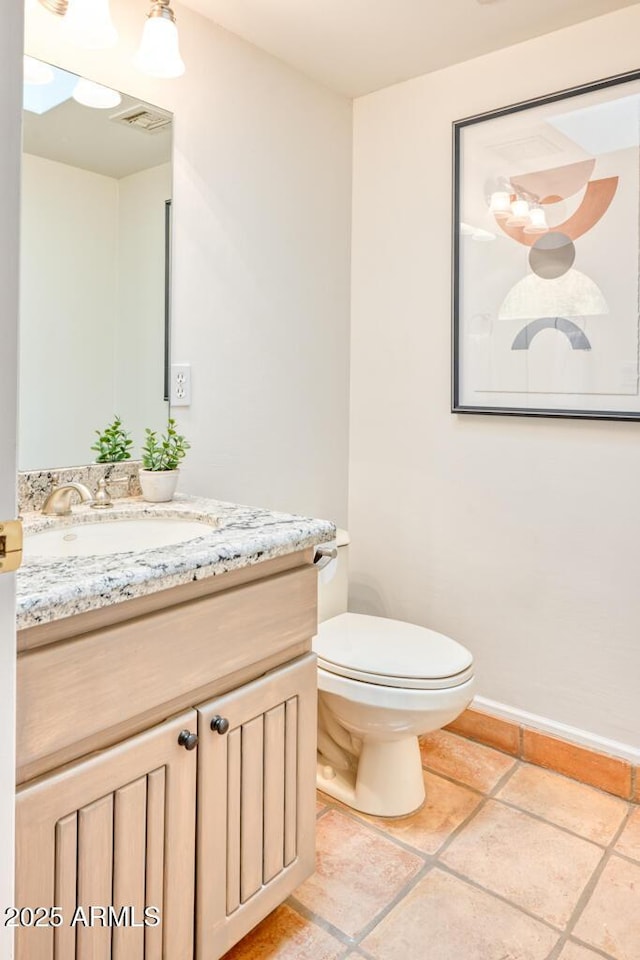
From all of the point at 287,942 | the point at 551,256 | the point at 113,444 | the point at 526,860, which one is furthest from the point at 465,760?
the point at 551,256

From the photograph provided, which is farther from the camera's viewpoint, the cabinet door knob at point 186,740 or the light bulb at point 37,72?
the light bulb at point 37,72

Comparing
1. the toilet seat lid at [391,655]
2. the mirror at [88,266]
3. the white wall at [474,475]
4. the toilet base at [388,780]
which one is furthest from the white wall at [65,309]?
the toilet base at [388,780]

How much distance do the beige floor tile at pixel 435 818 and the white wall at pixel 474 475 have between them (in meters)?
0.37

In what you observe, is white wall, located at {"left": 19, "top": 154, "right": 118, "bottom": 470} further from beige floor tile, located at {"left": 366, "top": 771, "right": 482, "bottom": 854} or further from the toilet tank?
beige floor tile, located at {"left": 366, "top": 771, "right": 482, "bottom": 854}

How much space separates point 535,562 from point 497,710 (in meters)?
0.53

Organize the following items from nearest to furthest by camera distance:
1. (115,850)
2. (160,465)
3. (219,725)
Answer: (115,850) → (219,725) → (160,465)

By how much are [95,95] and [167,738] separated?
1480 millimetres

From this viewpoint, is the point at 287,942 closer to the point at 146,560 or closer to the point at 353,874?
the point at 353,874

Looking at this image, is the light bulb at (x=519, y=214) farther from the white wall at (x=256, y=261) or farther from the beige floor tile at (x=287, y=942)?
the beige floor tile at (x=287, y=942)

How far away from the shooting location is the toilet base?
5.84 feet

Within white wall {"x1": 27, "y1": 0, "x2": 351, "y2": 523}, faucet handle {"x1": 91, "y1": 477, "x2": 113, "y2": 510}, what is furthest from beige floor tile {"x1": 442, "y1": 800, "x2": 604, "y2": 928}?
faucet handle {"x1": 91, "y1": 477, "x2": 113, "y2": 510}

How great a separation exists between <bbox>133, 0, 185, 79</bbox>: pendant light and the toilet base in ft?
5.94

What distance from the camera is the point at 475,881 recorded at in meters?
1.54

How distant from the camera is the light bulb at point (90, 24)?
4.68ft
